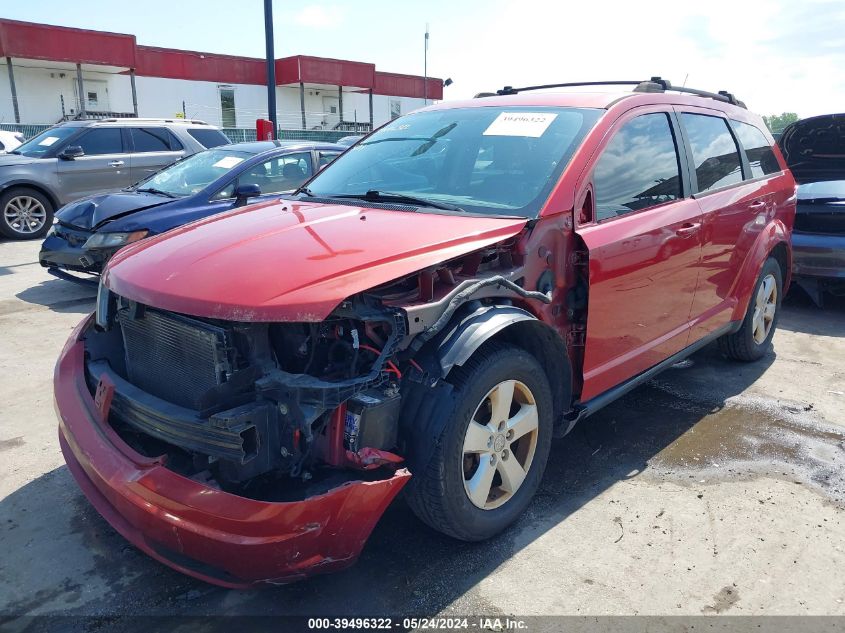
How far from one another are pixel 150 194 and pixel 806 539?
672cm

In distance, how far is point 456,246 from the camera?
8.72 ft

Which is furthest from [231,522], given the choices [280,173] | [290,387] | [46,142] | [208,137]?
[46,142]

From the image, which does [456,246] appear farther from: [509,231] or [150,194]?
[150,194]

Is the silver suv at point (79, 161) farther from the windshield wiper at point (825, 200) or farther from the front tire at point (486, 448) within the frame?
the front tire at point (486, 448)

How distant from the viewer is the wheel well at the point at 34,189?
9.98 meters

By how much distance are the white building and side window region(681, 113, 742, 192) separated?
2240 centimetres

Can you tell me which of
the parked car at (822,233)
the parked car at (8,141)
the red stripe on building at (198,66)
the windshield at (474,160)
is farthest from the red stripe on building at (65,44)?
the windshield at (474,160)

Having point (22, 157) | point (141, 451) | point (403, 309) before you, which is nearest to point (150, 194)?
point (22, 157)

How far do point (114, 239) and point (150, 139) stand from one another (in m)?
4.89

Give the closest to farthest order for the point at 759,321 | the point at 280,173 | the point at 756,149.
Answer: the point at 756,149 < the point at 759,321 < the point at 280,173

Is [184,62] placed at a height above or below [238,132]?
above

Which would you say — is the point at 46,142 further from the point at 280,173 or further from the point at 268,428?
the point at 268,428

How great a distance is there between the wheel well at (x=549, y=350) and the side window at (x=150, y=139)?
9356mm

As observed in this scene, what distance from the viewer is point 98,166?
1034 cm
